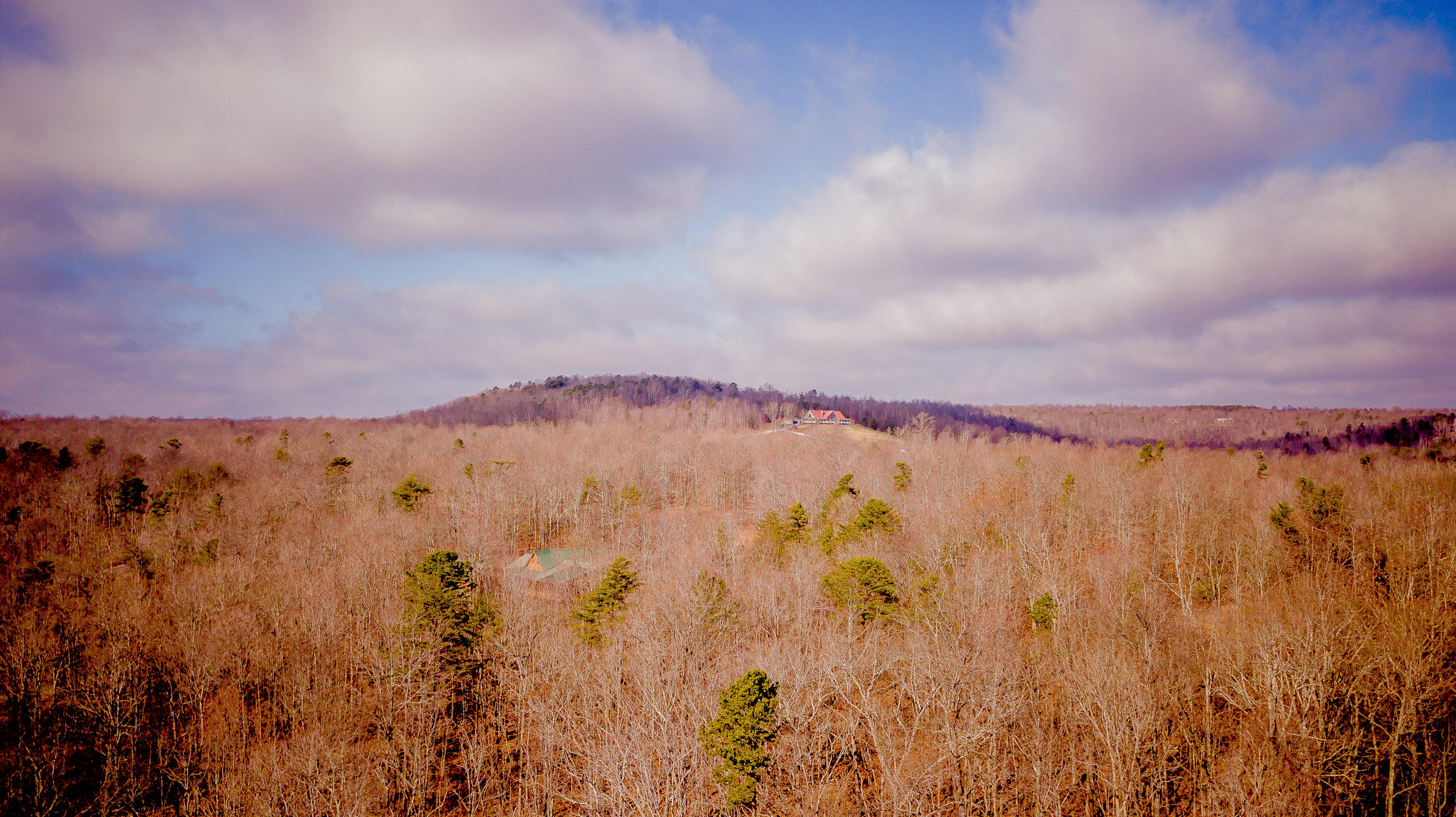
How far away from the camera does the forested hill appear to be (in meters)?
146

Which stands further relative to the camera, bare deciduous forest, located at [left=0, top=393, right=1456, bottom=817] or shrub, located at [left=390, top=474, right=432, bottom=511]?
shrub, located at [left=390, top=474, right=432, bottom=511]

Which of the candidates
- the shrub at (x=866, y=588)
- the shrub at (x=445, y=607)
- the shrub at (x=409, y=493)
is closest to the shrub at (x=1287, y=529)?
the shrub at (x=866, y=588)

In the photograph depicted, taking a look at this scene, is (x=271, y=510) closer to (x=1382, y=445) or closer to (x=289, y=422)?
(x=289, y=422)

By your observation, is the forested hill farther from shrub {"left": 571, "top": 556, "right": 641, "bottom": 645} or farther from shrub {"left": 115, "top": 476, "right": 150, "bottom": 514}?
shrub {"left": 571, "top": 556, "right": 641, "bottom": 645}

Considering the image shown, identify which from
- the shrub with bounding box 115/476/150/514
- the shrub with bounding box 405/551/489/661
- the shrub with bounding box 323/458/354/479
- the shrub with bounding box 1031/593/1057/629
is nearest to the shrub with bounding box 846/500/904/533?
the shrub with bounding box 1031/593/1057/629

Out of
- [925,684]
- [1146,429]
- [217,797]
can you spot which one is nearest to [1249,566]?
[925,684]

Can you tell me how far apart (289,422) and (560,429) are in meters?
77.3

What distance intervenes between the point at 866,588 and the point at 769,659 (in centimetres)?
795

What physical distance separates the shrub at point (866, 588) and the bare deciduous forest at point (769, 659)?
7.9 inches

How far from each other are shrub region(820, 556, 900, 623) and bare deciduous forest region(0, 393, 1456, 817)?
0.66ft

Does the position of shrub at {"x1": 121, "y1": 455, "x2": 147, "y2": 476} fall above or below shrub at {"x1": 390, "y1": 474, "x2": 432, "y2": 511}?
above

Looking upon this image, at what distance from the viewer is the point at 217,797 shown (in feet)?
79.8

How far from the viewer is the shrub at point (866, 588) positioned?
3177 centimetres

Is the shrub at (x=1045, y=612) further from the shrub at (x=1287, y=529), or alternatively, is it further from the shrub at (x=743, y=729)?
the shrub at (x=743, y=729)
